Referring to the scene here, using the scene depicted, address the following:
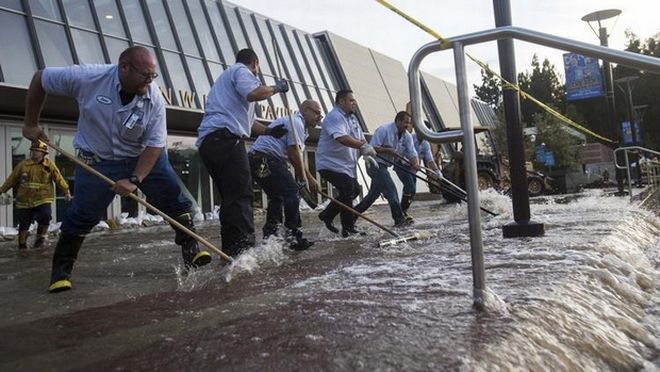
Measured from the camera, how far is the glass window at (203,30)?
15.4m

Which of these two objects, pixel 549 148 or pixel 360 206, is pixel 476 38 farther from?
pixel 549 148

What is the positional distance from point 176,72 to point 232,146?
35.5 ft

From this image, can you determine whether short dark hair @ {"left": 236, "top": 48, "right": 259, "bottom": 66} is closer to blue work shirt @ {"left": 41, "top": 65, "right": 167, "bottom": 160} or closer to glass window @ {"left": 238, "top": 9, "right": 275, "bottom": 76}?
blue work shirt @ {"left": 41, "top": 65, "right": 167, "bottom": 160}

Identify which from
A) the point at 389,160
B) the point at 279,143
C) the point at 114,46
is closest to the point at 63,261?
the point at 279,143

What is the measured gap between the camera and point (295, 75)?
18.9 metres

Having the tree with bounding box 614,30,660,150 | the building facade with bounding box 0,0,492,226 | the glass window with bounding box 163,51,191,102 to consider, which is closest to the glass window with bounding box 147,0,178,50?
the building facade with bounding box 0,0,492,226

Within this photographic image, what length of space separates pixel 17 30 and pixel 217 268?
9.48 metres

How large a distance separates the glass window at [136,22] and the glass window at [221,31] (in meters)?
2.70

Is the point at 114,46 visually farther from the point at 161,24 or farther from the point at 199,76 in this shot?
the point at 199,76

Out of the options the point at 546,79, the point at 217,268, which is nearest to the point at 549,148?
the point at 546,79

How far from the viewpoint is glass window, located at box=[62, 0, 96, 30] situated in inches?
462

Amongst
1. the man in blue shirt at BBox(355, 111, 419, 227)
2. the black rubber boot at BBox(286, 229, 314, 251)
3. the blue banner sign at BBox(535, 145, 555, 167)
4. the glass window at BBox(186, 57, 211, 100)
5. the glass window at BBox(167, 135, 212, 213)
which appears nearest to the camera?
the black rubber boot at BBox(286, 229, 314, 251)

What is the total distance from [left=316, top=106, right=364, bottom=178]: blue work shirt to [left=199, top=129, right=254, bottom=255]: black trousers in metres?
2.05

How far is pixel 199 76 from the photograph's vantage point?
1451 cm
